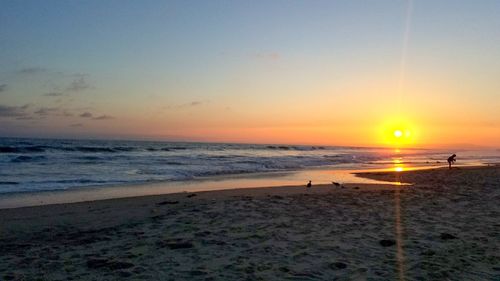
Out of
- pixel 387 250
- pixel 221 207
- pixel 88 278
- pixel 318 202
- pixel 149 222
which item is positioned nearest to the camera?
pixel 88 278

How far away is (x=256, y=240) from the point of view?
313 inches

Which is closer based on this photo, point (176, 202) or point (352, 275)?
point (352, 275)

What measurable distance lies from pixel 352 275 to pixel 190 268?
7.45ft

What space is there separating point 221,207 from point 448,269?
21.0 ft

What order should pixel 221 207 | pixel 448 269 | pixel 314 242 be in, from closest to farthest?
pixel 448 269 → pixel 314 242 → pixel 221 207

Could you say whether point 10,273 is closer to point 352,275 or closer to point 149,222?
point 149,222

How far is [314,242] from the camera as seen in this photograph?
780cm

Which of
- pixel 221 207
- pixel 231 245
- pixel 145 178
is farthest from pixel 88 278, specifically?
pixel 145 178

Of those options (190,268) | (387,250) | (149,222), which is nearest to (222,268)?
(190,268)

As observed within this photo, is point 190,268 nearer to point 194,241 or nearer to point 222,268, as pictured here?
point 222,268

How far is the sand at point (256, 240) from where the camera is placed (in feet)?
20.3

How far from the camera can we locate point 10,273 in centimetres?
612

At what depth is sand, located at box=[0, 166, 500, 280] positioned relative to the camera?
20.3 feet

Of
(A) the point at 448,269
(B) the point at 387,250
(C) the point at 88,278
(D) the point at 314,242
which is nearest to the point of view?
(C) the point at 88,278
